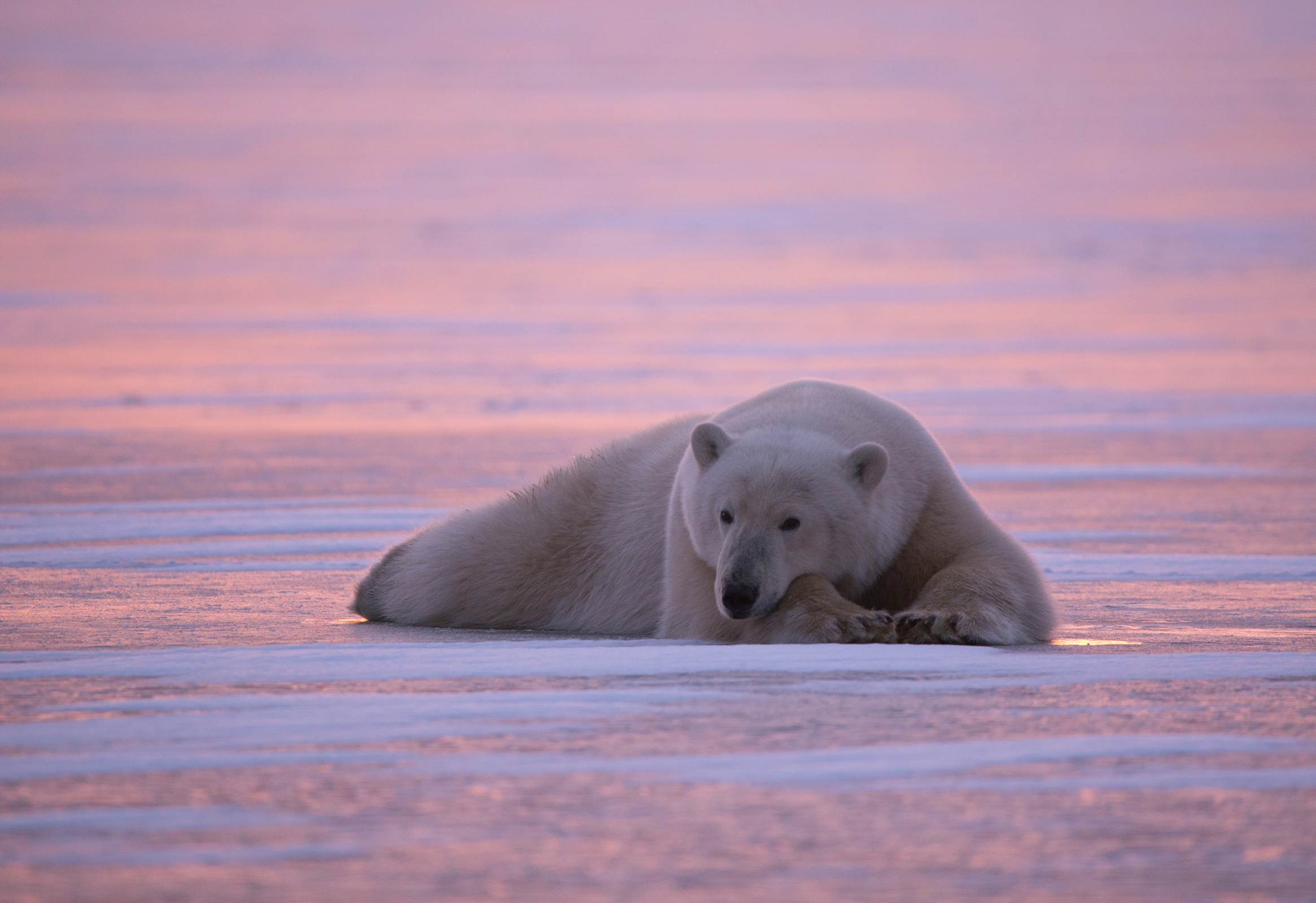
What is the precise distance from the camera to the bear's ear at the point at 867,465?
498 centimetres

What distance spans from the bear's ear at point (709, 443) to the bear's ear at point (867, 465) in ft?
1.13

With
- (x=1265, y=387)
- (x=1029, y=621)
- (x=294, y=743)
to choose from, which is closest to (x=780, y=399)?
(x=1029, y=621)

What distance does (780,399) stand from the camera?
5578mm

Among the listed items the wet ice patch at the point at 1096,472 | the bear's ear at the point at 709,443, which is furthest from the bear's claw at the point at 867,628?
the wet ice patch at the point at 1096,472

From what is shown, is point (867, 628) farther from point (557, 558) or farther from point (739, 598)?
point (557, 558)

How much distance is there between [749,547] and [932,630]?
1.72 ft

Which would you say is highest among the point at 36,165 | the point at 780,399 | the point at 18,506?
the point at 36,165

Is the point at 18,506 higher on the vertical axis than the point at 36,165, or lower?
lower

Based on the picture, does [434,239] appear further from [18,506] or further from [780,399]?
[780,399]

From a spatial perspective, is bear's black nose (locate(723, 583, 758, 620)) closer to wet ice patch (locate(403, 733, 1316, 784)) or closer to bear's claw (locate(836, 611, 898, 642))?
bear's claw (locate(836, 611, 898, 642))

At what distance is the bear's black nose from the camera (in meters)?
4.72

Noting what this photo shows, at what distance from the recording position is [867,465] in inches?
197

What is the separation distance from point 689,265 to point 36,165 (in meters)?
13.2

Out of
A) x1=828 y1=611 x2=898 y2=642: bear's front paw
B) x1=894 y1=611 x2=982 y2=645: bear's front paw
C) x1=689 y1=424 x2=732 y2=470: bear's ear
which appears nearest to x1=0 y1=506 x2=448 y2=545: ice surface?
x1=689 y1=424 x2=732 y2=470: bear's ear
